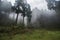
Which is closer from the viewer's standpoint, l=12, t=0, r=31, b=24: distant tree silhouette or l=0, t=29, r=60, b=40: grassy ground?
l=0, t=29, r=60, b=40: grassy ground

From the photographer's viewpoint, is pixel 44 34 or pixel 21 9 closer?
pixel 44 34

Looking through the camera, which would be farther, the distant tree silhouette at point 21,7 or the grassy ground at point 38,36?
the distant tree silhouette at point 21,7

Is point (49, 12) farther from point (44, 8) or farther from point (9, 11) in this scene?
point (9, 11)

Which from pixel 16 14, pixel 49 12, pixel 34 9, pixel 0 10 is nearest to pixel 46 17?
pixel 49 12

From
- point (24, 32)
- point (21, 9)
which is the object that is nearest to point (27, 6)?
point (21, 9)

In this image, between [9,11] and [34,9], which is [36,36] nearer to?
[34,9]

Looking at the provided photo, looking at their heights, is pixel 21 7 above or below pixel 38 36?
above

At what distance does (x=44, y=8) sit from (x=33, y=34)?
42.6 inches

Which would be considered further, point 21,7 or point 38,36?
point 21,7

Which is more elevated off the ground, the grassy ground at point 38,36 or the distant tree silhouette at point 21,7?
the distant tree silhouette at point 21,7

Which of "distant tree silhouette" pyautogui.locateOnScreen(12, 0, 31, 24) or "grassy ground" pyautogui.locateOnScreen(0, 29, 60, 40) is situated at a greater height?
"distant tree silhouette" pyautogui.locateOnScreen(12, 0, 31, 24)

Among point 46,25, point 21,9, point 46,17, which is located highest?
point 21,9

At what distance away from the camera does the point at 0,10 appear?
16.0 ft

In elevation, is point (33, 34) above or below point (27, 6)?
below
